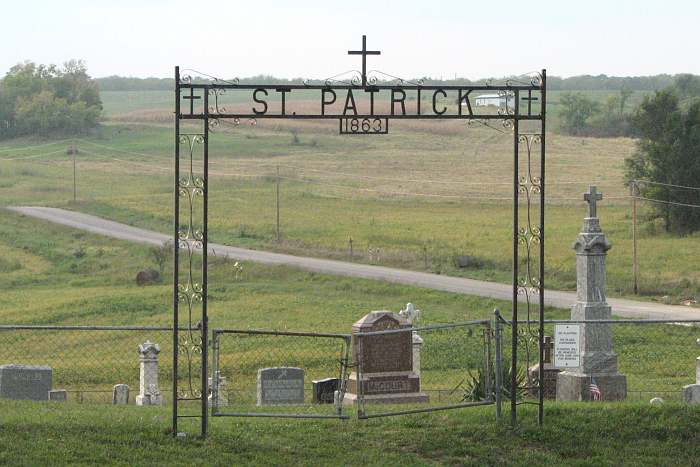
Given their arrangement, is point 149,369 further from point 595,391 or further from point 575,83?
point 575,83

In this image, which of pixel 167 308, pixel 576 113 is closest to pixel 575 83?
pixel 576 113

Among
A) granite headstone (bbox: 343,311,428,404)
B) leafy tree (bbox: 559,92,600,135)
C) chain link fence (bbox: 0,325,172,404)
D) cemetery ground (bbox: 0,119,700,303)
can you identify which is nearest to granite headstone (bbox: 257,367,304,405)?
granite headstone (bbox: 343,311,428,404)

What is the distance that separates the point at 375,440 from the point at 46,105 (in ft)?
327

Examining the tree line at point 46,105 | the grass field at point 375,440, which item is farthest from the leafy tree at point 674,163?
the tree line at point 46,105

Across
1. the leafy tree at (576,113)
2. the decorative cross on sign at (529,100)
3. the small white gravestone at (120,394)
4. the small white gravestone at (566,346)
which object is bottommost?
the small white gravestone at (120,394)

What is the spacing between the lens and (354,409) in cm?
1555

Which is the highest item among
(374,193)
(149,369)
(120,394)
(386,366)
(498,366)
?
(498,366)

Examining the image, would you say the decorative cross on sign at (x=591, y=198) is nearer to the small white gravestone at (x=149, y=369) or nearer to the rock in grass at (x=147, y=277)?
the small white gravestone at (x=149, y=369)

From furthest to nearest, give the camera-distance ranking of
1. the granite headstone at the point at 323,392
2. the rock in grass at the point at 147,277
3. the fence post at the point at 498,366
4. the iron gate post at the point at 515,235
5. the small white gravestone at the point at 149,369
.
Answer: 1. the rock in grass at the point at 147,277
2. the small white gravestone at the point at 149,369
3. the granite headstone at the point at 323,392
4. the fence post at the point at 498,366
5. the iron gate post at the point at 515,235

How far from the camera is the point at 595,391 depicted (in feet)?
61.3

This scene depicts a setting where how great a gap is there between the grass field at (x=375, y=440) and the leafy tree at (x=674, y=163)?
38.5 meters

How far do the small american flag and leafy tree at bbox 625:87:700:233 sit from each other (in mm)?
34428

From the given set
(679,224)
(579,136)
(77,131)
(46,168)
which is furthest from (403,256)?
(77,131)

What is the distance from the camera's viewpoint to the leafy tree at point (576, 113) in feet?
344
